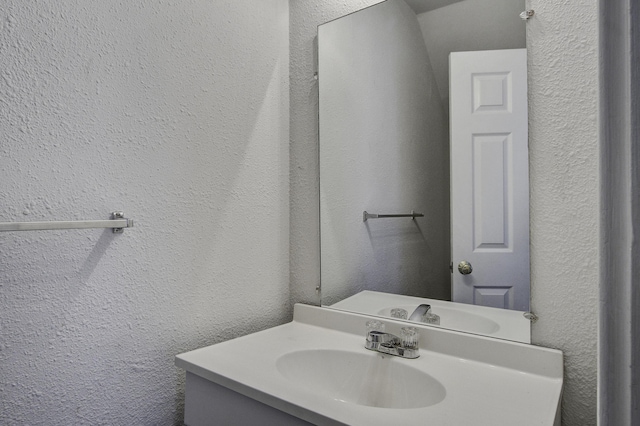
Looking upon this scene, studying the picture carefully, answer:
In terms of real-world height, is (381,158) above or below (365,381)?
above

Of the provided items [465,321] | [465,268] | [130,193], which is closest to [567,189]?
[465,268]

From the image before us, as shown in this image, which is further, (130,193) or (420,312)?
(420,312)

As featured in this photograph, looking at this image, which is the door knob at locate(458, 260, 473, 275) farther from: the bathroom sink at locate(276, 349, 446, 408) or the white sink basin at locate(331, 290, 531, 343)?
the bathroom sink at locate(276, 349, 446, 408)

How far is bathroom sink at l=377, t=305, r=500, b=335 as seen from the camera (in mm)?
984

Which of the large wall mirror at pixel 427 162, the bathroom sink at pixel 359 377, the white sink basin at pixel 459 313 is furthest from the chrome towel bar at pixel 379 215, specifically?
the bathroom sink at pixel 359 377

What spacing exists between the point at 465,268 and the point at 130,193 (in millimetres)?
864

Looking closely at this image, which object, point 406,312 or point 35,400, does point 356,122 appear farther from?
point 35,400

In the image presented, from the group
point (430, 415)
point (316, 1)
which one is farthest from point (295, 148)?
point (430, 415)

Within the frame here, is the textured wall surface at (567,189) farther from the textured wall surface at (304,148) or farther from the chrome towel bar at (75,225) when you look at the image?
the chrome towel bar at (75,225)

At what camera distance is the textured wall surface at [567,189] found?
838 millimetres

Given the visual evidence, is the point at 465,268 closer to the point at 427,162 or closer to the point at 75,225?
the point at 427,162

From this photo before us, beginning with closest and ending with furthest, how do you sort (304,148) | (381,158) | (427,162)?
(427,162), (381,158), (304,148)

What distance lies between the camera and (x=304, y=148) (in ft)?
4.48

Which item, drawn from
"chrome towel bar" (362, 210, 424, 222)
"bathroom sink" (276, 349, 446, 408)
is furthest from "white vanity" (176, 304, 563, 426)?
"chrome towel bar" (362, 210, 424, 222)
